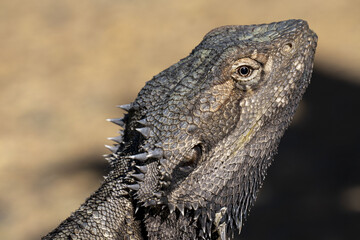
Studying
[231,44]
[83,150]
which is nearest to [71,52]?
[83,150]

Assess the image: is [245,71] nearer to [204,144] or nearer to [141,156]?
[204,144]

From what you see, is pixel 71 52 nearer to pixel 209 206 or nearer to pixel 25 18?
pixel 25 18

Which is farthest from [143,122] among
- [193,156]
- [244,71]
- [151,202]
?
[244,71]

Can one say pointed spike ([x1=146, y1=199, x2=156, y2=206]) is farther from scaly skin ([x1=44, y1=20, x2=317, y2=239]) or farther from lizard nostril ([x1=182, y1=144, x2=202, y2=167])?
lizard nostril ([x1=182, y1=144, x2=202, y2=167])

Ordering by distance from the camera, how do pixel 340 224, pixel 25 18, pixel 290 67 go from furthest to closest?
pixel 25 18 → pixel 340 224 → pixel 290 67

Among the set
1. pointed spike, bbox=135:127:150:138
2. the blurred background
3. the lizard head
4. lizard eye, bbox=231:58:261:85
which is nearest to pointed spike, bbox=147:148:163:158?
the lizard head

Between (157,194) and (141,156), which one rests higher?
(141,156)
